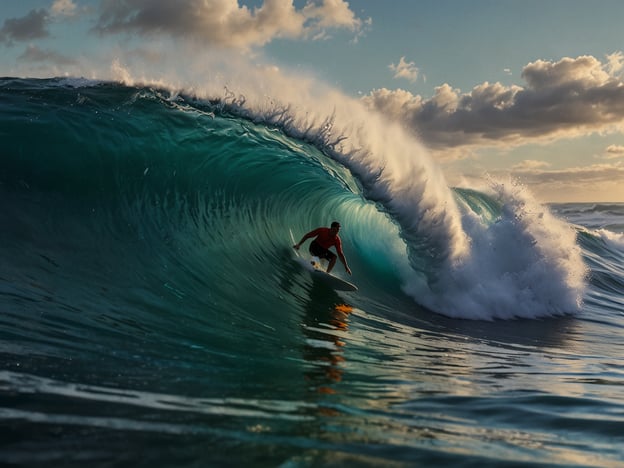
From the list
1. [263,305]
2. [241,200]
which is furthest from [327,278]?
[241,200]

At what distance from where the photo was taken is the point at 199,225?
326 inches

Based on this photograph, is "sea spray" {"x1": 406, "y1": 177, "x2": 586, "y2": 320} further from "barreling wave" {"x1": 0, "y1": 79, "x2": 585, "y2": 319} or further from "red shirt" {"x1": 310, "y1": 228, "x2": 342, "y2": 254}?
"red shirt" {"x1": 310, "y1": 228, "x2": 342, "y2": 254}

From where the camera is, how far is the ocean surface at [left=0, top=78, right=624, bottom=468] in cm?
253

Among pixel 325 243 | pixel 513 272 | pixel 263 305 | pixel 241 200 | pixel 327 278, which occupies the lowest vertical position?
pixel 263 305

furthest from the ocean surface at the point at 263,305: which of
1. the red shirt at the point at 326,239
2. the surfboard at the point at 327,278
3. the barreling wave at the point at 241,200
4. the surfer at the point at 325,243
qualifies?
the red shirt at the point at 326,239

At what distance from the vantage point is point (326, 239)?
28.7ft

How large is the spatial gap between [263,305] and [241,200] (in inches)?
144

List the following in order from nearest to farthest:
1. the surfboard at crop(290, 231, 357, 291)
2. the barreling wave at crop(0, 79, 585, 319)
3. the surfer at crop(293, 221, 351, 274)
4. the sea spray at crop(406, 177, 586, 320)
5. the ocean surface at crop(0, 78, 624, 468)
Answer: the ocean surface at crop(0, 78, 624, 468) < the barreling wave at crop(0, 79, 585, 319) < the surfboard at crop(290, 231, 357, 291) < the surfer at crop(293, 221, 351, 274) < the sea spray at crop(406, 177, 586, 320)

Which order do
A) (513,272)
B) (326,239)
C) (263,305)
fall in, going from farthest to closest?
(513,272) → (326,239) → (263,305)

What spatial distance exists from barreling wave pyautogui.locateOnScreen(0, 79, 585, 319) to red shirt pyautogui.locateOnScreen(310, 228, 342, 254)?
0.71 meters

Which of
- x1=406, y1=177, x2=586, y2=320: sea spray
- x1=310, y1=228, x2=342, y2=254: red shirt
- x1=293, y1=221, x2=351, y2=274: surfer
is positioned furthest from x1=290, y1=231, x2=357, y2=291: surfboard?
x1=406, y1=177, x2=586, y2=320: sea spray

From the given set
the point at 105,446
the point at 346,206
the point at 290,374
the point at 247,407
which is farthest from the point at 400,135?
the point at 105,446

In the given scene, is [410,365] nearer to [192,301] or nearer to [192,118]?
[192,301]

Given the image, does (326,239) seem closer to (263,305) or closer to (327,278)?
(327,278)
